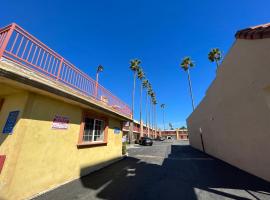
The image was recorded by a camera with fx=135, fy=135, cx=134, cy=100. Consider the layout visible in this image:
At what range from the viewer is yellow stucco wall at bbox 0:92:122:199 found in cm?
383

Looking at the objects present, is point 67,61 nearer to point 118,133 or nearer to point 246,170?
point 118,133

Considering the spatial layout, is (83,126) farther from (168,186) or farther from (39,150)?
(168,186)

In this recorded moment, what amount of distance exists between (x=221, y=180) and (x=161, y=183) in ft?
8.72

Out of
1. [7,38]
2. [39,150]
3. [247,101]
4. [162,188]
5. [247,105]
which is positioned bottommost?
[162,188]

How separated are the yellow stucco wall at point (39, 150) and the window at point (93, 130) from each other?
2.82ft

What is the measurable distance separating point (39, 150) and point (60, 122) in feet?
4.02

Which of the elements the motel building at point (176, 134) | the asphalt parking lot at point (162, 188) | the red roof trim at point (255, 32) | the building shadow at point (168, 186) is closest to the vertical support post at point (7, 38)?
the asphalt parking lot at point (162, 188)

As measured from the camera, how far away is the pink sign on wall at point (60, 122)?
5.16 m

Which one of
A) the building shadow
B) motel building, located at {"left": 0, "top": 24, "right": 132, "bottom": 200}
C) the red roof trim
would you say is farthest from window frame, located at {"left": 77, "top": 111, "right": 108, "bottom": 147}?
the red roof trim

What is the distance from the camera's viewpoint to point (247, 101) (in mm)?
6156

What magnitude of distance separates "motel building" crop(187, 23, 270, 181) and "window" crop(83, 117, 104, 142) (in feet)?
25.6

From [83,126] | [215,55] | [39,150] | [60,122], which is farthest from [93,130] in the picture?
[215,55]

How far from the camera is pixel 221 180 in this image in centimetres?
579

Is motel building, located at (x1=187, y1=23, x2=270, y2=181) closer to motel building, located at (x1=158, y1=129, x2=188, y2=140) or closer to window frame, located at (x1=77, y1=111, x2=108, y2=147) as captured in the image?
window frame, located at (x1=77, y1=111, x2=108, y2=147)
